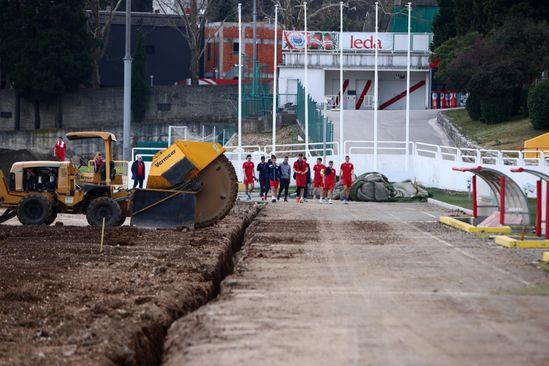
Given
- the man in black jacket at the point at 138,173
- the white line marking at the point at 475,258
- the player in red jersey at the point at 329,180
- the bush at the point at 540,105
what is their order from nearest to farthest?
1. the white line marking at the point at 475,258
2. the man in black jacket at the point at 138,173
3. the player in red jersey at the point at 329,180
4. the bush at the point at 540,105

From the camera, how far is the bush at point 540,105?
50.2 metres

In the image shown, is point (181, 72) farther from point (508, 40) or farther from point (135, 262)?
point (135, 262)

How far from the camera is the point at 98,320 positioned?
13.8m

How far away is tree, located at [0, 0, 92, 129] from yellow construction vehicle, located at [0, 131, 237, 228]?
3921cm

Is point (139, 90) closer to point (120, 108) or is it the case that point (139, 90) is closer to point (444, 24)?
point (120, 108)

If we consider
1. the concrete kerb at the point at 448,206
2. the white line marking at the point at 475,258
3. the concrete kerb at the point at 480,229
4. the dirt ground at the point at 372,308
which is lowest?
the dirt ground at the point at 372,308

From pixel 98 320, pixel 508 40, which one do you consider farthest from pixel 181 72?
pixel 98 320

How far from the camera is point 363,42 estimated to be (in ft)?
245

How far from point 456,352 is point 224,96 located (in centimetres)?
6042

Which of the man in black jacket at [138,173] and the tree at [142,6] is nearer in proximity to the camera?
the man in black jacket at [138,173]

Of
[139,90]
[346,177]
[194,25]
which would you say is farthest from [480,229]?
[194,25]

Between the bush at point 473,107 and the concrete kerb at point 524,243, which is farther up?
the bush at point 473,107

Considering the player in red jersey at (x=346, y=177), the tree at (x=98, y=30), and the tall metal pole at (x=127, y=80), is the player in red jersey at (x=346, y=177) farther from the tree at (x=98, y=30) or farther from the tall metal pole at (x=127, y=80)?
the tree at (x=98, y=30)

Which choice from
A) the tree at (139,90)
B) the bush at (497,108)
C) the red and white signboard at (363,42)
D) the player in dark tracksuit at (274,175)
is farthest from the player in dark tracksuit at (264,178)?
the red and white signboard at (363,42)
